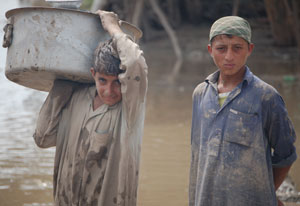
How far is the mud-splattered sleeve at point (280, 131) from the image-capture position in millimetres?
2158

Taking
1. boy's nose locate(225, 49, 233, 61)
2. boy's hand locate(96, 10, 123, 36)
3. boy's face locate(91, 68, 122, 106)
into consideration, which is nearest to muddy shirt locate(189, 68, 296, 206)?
boy's nose locate(225, 49, 233, 61)

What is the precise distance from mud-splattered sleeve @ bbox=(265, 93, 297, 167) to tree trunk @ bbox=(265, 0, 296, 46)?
9426mm

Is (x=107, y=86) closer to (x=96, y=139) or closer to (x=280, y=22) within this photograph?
(x=96, y=139)

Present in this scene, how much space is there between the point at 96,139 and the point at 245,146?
29.8 inches

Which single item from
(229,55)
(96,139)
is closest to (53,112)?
(96,139)

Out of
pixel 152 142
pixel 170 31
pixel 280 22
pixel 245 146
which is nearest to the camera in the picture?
pixel 245 146

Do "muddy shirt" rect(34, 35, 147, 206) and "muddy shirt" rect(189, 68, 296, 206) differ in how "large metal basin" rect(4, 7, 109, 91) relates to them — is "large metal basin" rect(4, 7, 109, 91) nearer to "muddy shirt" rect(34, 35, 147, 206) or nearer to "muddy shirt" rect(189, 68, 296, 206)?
"muddy shirt" rect(34, 35, 147, 206)

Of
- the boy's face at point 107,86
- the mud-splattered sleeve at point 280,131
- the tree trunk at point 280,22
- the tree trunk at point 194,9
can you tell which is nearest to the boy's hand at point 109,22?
the boy's face at point 107,86

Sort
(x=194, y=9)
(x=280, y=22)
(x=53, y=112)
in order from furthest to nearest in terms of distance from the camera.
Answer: (x=194, y=9)
(x=280, y=22)
(x=53, y=112)

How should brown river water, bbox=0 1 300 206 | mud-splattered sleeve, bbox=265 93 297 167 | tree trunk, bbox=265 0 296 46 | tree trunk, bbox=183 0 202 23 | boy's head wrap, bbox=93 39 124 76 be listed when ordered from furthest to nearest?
tree trunk, bbox=183 0 202 23, tree trunk, bbox=265 0 296 46, brown river water, bbox=0 1 300 206, boy's head wrap, bbox=93 39 124 76, mud-splattered sleeve, bbox=265 93 297 167

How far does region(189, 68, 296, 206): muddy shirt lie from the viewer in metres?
2.16

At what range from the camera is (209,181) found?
2.23 metres

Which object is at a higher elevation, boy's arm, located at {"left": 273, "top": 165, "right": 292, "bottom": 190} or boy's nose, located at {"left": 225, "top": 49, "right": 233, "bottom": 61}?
boy's nose, located at {"left": 225, "top": 49, "right": 233, "bottom": 61}

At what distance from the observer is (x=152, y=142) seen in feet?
19.2
